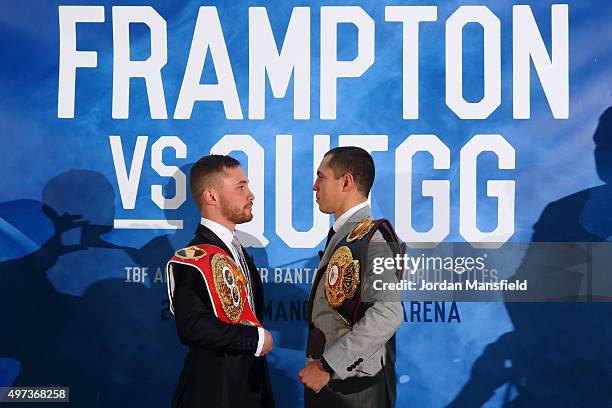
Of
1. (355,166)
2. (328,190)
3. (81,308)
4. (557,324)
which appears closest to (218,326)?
(328,190)

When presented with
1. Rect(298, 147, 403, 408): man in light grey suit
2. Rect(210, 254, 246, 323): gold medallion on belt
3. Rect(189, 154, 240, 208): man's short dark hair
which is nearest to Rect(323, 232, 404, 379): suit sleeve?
Rect(298, 147, 403, 408): man in light grey suit

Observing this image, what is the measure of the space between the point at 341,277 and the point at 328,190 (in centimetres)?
36

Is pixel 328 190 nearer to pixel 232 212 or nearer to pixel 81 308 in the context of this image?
pixel 232 212

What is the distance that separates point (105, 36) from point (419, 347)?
210 cm

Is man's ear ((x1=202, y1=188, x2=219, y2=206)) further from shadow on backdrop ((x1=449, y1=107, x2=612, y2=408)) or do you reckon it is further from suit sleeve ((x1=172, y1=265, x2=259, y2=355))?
shadow on backdrop ((x1=449, y1=107, x2=612, y2=408))

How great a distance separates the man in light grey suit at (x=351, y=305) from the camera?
90.4 inches

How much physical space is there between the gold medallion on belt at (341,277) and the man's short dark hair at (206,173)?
507mm

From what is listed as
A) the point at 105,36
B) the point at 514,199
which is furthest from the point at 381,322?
the point at 105,36

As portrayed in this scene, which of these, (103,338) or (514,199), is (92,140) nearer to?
(103,338)

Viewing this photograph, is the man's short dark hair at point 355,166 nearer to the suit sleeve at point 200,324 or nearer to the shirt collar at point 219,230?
the shirt collar at point 219,230

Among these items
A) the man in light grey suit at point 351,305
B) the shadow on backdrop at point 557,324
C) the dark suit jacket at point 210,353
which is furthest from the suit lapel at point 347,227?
the shadow on backdrop at point 557,324

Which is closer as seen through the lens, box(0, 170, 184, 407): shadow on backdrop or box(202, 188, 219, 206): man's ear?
box(202, 188, 219, 206): man's ear

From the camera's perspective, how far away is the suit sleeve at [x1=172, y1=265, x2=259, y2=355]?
87.4 inches

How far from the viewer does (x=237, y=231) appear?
3291mm
